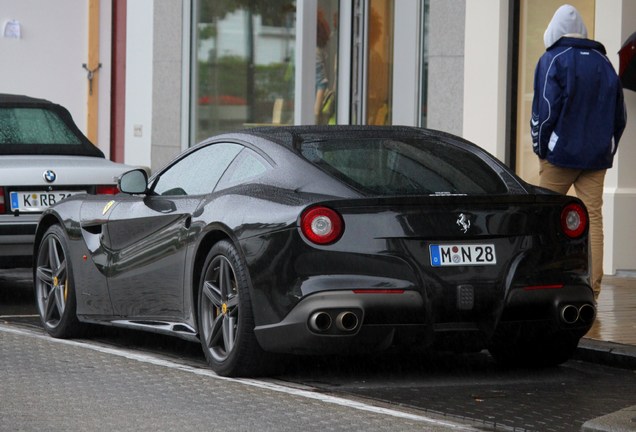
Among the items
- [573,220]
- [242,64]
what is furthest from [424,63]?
[573,220]

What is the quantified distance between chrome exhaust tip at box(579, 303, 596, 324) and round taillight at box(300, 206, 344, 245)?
139 cm

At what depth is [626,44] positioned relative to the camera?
519 inches

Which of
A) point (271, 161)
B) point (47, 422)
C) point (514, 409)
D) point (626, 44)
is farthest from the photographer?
point (626, 44)

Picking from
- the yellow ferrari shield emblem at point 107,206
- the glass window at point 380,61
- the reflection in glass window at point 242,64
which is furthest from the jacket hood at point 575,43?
the reflection in glass window at point 242,64

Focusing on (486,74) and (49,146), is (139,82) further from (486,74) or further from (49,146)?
(49,146)

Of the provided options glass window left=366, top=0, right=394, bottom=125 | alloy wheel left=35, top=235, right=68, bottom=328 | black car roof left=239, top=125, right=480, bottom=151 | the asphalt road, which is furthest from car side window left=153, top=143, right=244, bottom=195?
glass window left=366, top=0, right=394, bottom=125

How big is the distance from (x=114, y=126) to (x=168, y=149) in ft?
8.77

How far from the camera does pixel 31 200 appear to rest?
37.2ft

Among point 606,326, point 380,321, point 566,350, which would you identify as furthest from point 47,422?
point 606,326

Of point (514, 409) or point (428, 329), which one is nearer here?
point (514, 409)

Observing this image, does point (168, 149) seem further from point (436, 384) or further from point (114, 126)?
point (436, 384)

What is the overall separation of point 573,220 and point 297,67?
10.2 meters

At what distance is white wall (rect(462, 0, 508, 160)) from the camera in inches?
580

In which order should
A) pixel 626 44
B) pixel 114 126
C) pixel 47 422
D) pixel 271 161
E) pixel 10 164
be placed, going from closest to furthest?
pixel 47 422 → pixel 271 161 → pixel 10 164 → pixel 626 44 → pixel 114 126
